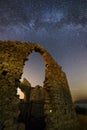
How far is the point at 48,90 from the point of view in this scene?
11.5 m

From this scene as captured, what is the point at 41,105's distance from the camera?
15.9 metres

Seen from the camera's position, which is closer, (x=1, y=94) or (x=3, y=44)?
(x=1, y=94)

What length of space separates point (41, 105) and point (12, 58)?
744 centimetres

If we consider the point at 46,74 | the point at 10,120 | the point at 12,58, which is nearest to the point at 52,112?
the point at 46,74

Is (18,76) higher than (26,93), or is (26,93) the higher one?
→ (26,93)

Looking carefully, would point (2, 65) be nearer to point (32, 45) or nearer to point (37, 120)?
point (32, 45)

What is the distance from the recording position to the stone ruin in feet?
28.2

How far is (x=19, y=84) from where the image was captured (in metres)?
9.80

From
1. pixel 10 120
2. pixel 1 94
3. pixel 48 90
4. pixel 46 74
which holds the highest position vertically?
pixel 46 74

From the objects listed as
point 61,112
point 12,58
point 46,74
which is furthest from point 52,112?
point 12,58

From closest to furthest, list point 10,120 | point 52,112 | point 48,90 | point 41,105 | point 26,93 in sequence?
point 10,120 → point 52,112 → point 48,90 → point 41,105 → point 26,93

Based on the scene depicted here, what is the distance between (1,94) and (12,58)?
194cm

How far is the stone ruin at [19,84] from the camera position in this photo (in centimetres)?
860

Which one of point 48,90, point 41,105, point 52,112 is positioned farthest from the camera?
point 41,105
